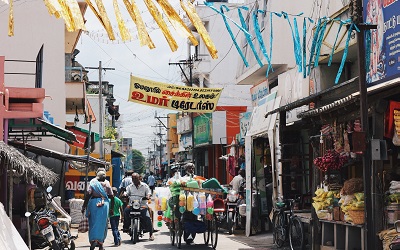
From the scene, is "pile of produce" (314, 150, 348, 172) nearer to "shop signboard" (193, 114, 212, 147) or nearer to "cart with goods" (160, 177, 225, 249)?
"cart with goods" (160, 177, 225, 249)

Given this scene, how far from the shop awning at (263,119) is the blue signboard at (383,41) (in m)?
4.39

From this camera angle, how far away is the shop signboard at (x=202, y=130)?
4650cm

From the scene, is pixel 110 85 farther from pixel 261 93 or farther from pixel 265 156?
pixel 265 156

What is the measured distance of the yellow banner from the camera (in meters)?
24.8

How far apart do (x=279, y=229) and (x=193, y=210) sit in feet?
7.20

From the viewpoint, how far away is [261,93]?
86.6ft

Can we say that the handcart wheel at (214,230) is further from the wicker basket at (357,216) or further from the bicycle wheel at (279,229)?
the wicker basket at (357,216)

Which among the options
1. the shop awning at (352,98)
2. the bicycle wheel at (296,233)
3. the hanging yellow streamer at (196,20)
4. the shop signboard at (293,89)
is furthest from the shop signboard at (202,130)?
the hanging yellow streamer at (196,20)

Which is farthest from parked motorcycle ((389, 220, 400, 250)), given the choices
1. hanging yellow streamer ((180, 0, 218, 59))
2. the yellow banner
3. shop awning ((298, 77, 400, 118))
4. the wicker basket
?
the yellow banner

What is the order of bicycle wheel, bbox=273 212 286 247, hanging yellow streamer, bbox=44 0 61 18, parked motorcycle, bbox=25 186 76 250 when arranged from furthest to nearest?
1. bicycle wheel, bbox=273 212 286 247
2. parked motorcycle, bbox=25 186 76 250
3. hanging yellow streamer, bbox=44 0 61 18

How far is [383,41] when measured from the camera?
14312 millimetres

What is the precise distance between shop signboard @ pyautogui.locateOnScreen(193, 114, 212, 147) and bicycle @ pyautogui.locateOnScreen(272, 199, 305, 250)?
2860 cm

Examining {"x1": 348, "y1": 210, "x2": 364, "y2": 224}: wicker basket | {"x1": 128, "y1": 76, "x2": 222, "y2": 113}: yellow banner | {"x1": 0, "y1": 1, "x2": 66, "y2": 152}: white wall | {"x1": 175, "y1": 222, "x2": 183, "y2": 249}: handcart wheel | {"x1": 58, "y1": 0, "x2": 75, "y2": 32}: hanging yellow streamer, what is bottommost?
{"x1": 175, "y1": 222, "x2": 183, "y2": 249}: handcart wheel

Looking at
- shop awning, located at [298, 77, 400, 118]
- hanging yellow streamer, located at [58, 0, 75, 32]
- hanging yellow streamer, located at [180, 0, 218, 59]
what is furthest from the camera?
shop awning, located at [298, 77, 400, 118]
